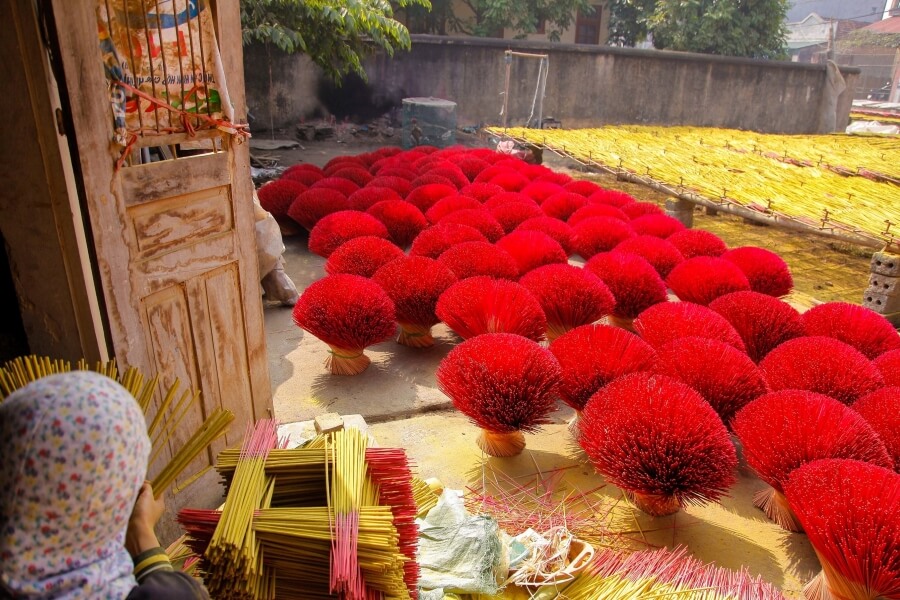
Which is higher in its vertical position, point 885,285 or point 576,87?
point 576,87

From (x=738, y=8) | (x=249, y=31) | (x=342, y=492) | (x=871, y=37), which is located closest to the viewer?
(x=342, y=492)

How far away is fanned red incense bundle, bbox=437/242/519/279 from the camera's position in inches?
138

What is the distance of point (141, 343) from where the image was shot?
165cm

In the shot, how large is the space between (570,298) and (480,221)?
1.37 m

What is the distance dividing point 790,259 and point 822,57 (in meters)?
23.0

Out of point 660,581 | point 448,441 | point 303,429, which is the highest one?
point 303,429

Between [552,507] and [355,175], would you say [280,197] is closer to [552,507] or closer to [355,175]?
[355,175]

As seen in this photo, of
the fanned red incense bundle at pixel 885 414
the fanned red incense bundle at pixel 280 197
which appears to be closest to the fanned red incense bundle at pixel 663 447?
the fanned red incense bundle at pixel 885 414

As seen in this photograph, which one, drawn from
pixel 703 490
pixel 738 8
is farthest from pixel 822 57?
pixel 703 490

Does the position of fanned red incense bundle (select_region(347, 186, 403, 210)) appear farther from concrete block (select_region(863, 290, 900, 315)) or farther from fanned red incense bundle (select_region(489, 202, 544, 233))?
concrete block (select_region(863, 290, 900, 315))

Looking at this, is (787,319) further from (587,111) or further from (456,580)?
(587,111)

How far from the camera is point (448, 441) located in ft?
8.78

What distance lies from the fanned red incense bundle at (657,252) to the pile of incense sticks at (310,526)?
2.71 metres

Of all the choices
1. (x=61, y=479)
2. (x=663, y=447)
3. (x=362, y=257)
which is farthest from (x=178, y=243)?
(x=362, y=257)
